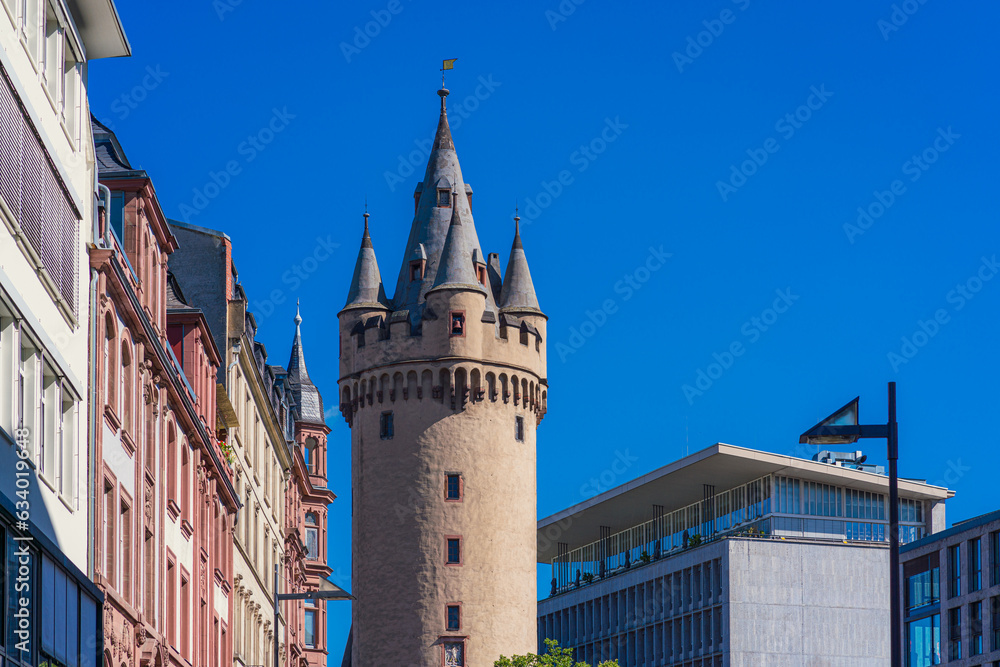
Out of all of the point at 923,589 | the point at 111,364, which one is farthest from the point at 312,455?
the point at 111,364

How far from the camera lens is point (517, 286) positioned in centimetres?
10412

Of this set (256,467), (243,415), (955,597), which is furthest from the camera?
(955,597)

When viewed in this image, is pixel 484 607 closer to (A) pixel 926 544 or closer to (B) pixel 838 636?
(A) pixel 926 544

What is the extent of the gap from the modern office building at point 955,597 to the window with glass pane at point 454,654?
2134cm

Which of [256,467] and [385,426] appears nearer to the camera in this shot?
[256,467]

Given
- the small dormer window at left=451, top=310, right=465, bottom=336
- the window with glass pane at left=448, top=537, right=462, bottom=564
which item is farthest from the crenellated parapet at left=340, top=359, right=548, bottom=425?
the window with glass pane at left=448, top=537, right=462, bottom=564

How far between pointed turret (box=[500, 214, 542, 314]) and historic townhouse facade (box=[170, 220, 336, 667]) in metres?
21.3

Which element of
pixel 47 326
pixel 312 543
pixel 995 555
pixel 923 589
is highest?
pixel 312 543

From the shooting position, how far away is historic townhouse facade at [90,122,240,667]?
105 feet

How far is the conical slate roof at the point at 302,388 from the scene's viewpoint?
295 feet

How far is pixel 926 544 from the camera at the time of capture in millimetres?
93875

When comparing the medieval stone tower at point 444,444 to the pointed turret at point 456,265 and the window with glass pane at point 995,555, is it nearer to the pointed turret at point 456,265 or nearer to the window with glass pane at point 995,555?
the pointed turret at point 456,265

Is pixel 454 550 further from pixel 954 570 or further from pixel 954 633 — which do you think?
pixel 954 633

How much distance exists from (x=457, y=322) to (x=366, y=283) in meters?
8.51
